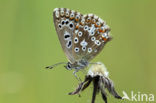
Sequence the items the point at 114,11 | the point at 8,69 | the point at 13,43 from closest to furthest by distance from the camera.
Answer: the point at 8,69, the point at 13,43, the point at 114,11

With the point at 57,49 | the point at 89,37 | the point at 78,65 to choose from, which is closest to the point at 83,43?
the point at 89,37

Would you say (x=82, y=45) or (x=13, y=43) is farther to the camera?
(x=13, y=43)

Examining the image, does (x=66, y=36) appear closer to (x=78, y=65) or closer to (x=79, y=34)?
(x=79, y=34)

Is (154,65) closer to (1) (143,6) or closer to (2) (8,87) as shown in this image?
(1) (143,6)

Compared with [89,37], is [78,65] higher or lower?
lower

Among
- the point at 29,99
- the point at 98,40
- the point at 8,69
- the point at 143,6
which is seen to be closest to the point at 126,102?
the point at 98,40

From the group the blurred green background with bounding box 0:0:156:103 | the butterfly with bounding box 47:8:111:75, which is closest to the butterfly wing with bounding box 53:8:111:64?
the butterfly with bounding box 47:8:111:75

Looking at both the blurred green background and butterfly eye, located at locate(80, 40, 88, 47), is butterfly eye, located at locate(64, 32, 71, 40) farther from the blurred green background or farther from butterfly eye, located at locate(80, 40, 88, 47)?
the blurred green background
